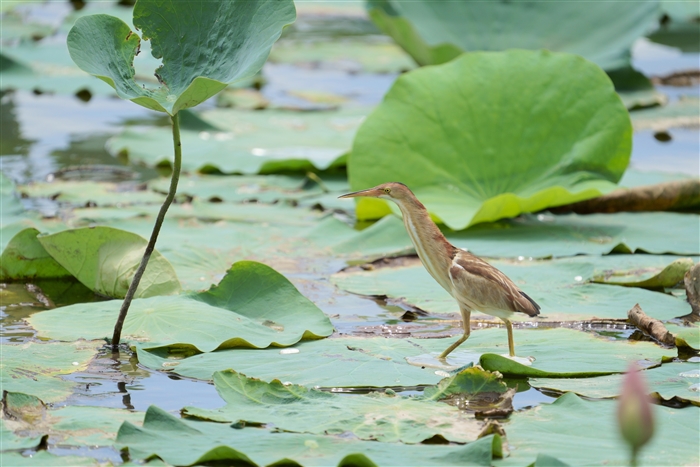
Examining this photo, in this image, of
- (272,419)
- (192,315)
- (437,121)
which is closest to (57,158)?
(437,121)

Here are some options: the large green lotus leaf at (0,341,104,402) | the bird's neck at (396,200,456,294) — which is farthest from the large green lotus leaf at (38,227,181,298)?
the bird's neck at (396,200,456,294)

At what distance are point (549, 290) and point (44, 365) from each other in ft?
5.97

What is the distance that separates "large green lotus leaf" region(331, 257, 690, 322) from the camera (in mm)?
3344

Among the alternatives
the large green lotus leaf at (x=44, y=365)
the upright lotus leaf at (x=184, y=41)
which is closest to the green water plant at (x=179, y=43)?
the upright lotus leaf at (x=184, y=41)

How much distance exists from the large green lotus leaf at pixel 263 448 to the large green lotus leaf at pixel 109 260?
4.05 feet

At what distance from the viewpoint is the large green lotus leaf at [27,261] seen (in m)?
3.61

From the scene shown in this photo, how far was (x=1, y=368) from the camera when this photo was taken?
2588mm

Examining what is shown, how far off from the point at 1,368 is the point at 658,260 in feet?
8.52

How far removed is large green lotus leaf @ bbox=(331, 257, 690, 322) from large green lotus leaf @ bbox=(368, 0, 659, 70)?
113 inches

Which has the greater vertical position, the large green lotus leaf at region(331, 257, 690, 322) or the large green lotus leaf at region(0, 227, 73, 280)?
the large green lotus leaf at region(0, 227, 73, 280)

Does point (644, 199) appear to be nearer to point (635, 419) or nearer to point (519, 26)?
point (519, 26)

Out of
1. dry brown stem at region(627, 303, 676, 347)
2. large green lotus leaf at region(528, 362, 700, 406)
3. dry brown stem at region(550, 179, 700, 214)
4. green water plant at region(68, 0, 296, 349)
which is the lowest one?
large green lotus leaf at region(528, 362, 700, 406)

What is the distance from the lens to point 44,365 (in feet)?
8.80

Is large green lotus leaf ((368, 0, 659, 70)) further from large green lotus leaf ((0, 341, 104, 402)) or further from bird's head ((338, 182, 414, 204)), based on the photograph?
large green lotus leaf ((0, 341, 104, 402))
